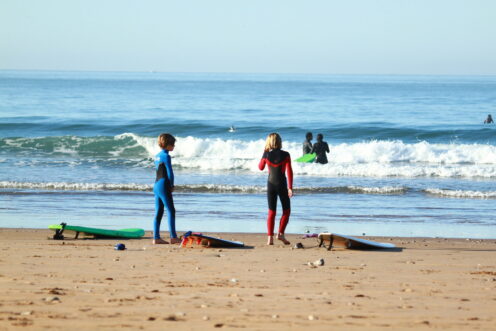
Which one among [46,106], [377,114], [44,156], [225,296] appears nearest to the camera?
[225,296]

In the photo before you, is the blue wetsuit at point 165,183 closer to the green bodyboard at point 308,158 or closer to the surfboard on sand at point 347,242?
the surfboard on sand at point 347,242

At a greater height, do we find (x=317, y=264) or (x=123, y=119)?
(x=123, y=119)

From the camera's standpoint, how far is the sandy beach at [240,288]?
17.6ft

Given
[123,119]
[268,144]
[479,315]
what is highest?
[123,119]

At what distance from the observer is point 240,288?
6578 mm

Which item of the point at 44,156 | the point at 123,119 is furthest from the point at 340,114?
the point at 44,156

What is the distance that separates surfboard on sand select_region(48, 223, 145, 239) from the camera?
10305 millimetres

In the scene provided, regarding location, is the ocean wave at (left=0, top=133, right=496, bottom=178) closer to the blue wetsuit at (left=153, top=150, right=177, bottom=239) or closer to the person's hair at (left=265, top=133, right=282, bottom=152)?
the person's hair at (left=265, top=133, right=282, bottom=152)

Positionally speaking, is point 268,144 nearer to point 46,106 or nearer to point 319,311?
point 319,311

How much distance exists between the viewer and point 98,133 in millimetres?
38281

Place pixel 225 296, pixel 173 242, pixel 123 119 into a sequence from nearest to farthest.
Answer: pixel 225 296
pixel 173 242
pixel 123 119

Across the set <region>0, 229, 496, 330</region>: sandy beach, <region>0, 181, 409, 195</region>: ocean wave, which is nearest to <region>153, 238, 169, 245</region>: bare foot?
<region>0, 229, 496, 330</region>: sandy beach

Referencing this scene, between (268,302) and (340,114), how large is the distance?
44.9m

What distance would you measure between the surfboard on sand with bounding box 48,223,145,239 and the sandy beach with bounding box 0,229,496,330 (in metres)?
0.52
